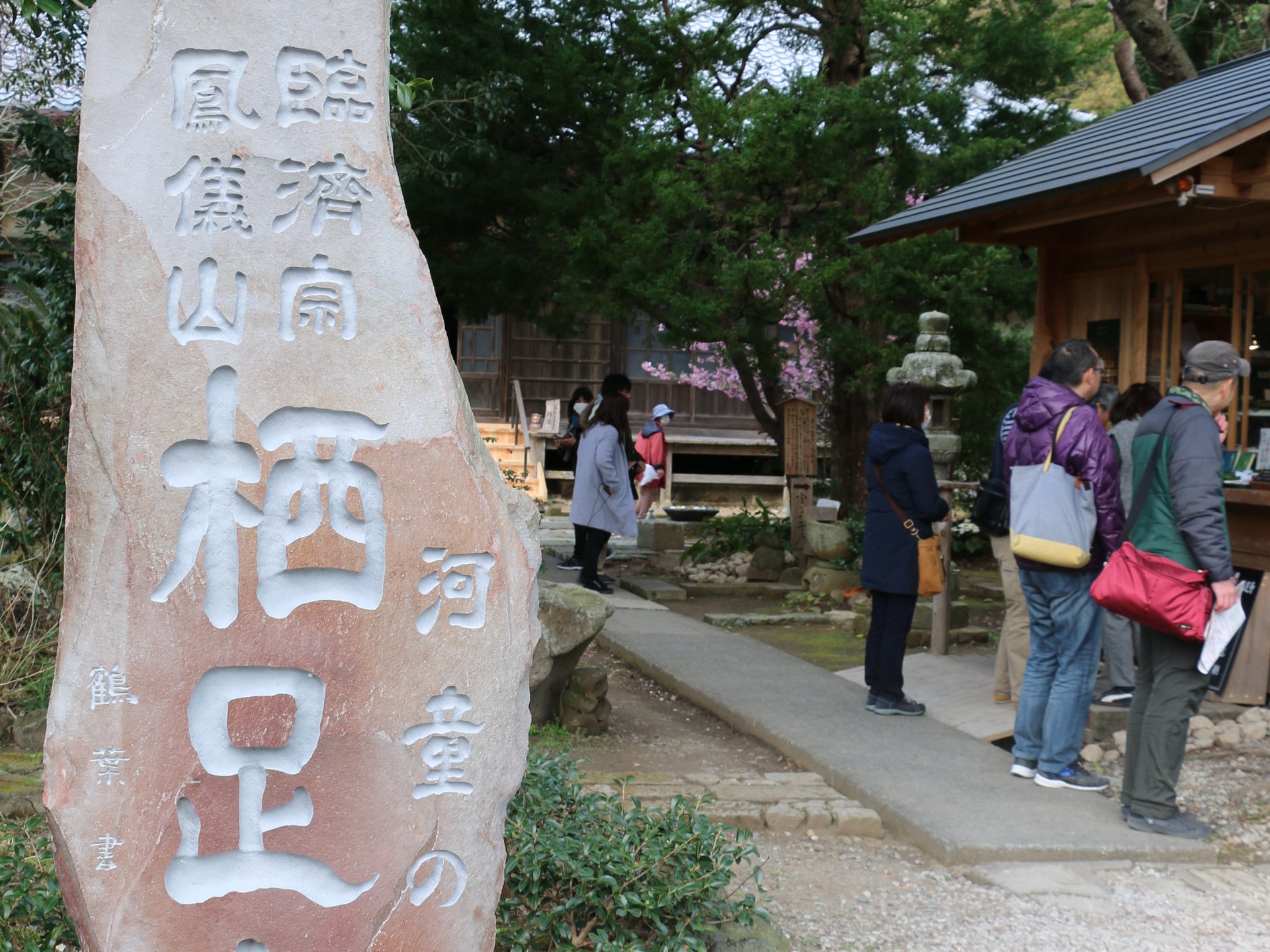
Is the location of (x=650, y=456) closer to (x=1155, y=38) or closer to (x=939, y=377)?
(x=939, y=377)

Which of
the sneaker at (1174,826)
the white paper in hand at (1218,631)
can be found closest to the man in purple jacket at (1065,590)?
the sneaker at (1174,826)

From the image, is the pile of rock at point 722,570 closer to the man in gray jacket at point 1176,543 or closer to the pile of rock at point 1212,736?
the pile of rock at point 1212,736

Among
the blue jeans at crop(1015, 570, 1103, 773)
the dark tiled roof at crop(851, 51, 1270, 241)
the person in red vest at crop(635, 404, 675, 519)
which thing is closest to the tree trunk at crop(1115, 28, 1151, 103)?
the dark tiled roof at crop(851, 51, 1270, 241)

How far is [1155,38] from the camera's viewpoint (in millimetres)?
11812

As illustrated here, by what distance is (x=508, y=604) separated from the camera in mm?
2807

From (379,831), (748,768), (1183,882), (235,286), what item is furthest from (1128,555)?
(235,286)

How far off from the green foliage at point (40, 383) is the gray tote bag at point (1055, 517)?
436 cm

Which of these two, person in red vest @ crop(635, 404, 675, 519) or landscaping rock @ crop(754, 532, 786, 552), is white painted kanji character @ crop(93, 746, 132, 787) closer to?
landscaping rock @ crop(754, 532, 786, 552)

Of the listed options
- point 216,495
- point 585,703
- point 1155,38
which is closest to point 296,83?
point 216,495

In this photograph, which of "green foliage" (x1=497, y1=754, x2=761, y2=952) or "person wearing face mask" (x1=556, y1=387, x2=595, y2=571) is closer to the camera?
"green foliage" (x1=497, y1=754, x2=761, y2=952)

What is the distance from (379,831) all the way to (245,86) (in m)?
1.78

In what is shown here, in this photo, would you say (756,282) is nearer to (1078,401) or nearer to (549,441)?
(1078,401)

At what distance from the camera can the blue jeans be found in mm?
4820

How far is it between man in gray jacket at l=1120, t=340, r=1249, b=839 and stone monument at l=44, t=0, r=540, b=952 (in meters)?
2.74
